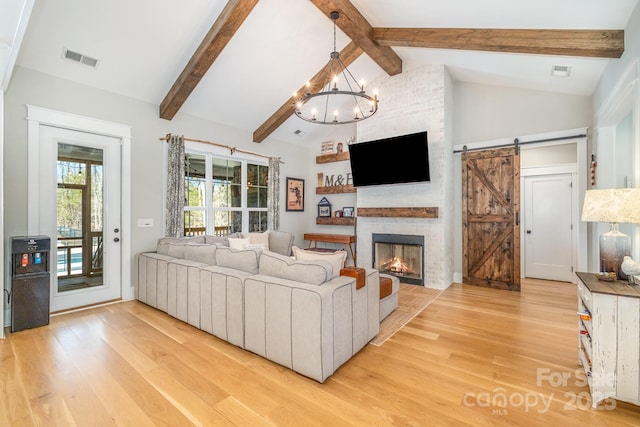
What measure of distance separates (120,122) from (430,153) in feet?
15.9

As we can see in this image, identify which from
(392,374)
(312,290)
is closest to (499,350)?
(392,374)

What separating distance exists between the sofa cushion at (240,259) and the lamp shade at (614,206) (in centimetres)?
279

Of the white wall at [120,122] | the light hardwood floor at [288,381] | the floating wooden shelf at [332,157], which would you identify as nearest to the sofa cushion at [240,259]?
the light hardwood floor at [288,381]

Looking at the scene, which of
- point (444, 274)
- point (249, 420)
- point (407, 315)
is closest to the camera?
point (249, 420)

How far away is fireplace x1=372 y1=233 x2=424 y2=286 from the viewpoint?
5133mm

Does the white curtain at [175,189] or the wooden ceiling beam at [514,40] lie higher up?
the wooden ceiling beam at [514,40]

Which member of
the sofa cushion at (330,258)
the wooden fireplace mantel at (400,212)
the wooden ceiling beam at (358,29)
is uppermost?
the wooden ceiling beam at (358,29)

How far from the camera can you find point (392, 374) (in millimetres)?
2279

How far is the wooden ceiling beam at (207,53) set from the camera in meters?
3.36

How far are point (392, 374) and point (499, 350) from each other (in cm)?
117

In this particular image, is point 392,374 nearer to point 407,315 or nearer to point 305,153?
point 407,315

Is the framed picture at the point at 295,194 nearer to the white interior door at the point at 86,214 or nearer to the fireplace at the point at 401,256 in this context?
the fireplace at the point at 401,256

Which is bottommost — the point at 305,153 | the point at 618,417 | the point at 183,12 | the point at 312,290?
the point at 618,417

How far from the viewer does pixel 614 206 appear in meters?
2.07
